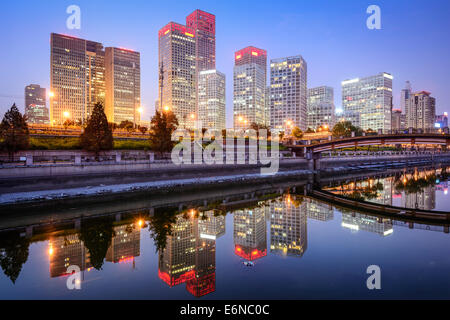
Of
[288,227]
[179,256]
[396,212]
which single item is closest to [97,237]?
[179,256]

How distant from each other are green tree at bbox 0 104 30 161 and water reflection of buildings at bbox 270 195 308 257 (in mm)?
33973

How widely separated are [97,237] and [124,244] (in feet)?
8.30

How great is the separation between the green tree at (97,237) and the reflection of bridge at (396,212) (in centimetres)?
2186

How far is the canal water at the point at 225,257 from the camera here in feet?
33.1

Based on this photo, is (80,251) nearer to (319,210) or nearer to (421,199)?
(319,210)

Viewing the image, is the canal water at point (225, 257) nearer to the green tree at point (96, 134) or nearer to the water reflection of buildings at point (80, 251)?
the water reflection of buildings at point (80, 251)

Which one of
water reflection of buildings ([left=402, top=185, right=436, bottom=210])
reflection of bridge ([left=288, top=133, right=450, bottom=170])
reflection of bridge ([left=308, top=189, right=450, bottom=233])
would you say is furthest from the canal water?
reflection of bridge ([left=288, top=133, right=450, bottom=170])

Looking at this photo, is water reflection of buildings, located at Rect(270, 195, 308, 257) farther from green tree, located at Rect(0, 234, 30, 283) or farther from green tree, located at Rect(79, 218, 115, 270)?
green tree, located at Rect(0, 234, 30, 283)

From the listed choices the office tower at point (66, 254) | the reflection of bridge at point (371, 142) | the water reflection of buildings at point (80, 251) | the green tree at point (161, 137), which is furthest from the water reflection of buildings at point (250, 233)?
the reflection of bridge at point (371, 142)

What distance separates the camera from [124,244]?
15617mm
